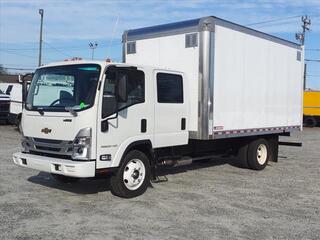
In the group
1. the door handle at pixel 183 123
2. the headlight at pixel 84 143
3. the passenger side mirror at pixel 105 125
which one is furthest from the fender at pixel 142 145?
the door handle at pixel 183 123

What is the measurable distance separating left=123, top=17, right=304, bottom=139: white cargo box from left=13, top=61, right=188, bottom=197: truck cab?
93 cm

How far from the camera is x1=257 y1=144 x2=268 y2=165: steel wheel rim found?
13264 mm

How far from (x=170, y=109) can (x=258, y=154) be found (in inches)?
170

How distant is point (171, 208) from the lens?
8.27 meters

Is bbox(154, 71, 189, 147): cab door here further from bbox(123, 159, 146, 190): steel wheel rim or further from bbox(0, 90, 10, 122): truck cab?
bbox(0, 90, 10, 122): truck cab

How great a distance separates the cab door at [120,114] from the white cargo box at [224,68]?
59.5 inches

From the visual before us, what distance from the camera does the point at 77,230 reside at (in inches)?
269

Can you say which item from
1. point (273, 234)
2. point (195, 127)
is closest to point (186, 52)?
point (195, 127)

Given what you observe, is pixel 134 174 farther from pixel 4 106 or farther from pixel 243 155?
pixel 4 106

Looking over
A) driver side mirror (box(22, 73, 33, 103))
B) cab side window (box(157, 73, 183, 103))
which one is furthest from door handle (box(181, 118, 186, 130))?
driver side mirror (box(22, 73, 33, 103))

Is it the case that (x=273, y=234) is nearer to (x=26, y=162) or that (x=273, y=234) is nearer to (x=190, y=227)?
(x=190, y=227)

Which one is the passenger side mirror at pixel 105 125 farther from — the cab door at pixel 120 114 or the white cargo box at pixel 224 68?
the white cargo box at pixel 224 68

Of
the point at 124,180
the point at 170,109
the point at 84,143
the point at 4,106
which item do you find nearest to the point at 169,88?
the point at 170,109

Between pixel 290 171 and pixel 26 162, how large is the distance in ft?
23.8
